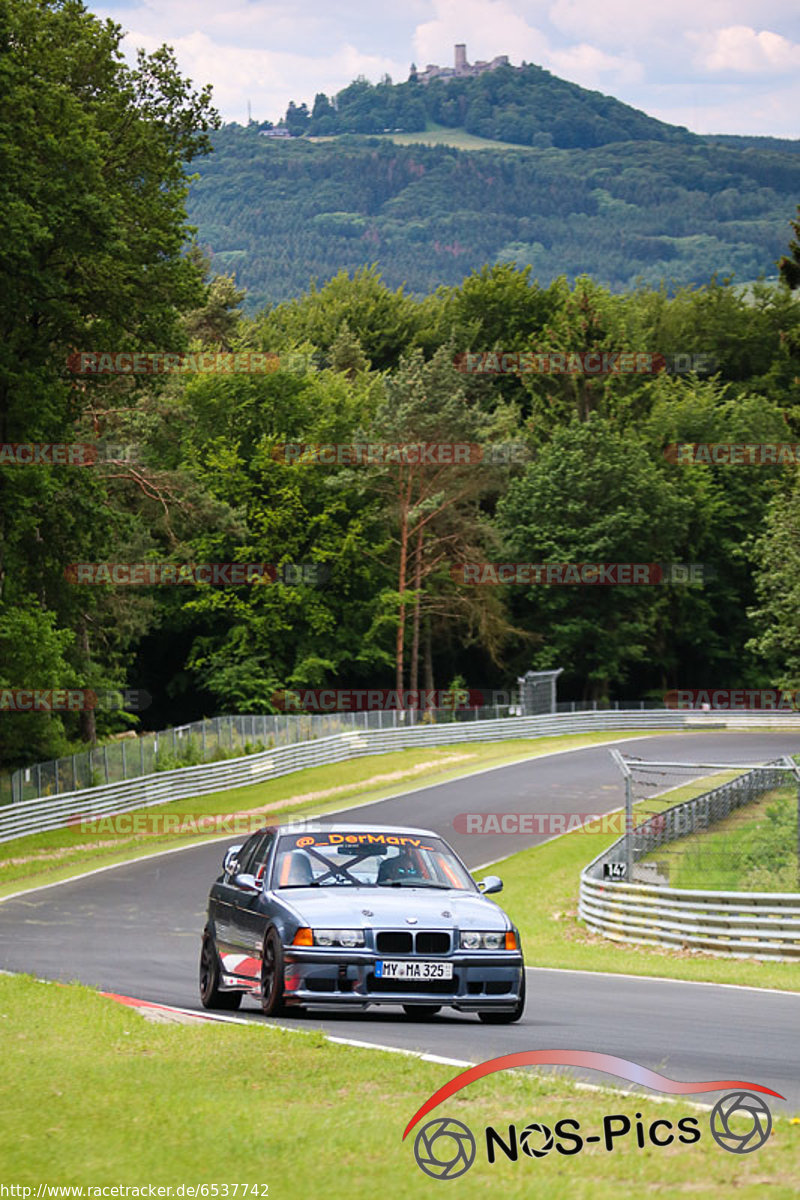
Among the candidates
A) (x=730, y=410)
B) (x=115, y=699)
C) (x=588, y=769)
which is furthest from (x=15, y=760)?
(x=730, y=410)

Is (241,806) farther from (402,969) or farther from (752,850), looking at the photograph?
(402,969)

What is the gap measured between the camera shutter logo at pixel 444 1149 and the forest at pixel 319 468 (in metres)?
30.6

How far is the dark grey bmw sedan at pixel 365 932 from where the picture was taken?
37.3 feet

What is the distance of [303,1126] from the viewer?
6.97 meters

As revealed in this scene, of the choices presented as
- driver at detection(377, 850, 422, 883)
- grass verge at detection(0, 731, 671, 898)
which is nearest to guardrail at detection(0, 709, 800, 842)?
grass verge at detection(0, 731, 671, 898)

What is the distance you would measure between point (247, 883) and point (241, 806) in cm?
3261

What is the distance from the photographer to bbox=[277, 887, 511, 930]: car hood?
11.5m

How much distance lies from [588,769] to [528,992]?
35102 millimetres

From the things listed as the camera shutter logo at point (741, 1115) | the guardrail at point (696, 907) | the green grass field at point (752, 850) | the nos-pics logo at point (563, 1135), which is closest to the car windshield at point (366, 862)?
the nos-pics logo at point (563, 1135)

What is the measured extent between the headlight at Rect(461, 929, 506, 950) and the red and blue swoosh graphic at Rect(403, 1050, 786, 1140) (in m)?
1.99

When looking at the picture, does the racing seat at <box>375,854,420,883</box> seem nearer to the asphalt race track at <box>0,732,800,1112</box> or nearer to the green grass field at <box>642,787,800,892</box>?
the asphalt race track at <box>0,732,800,1112</box>

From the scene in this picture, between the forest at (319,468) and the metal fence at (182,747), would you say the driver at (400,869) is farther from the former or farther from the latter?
the metal fence at (182,747)

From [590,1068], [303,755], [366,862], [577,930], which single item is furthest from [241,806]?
[590,1068]

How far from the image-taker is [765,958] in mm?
20703
